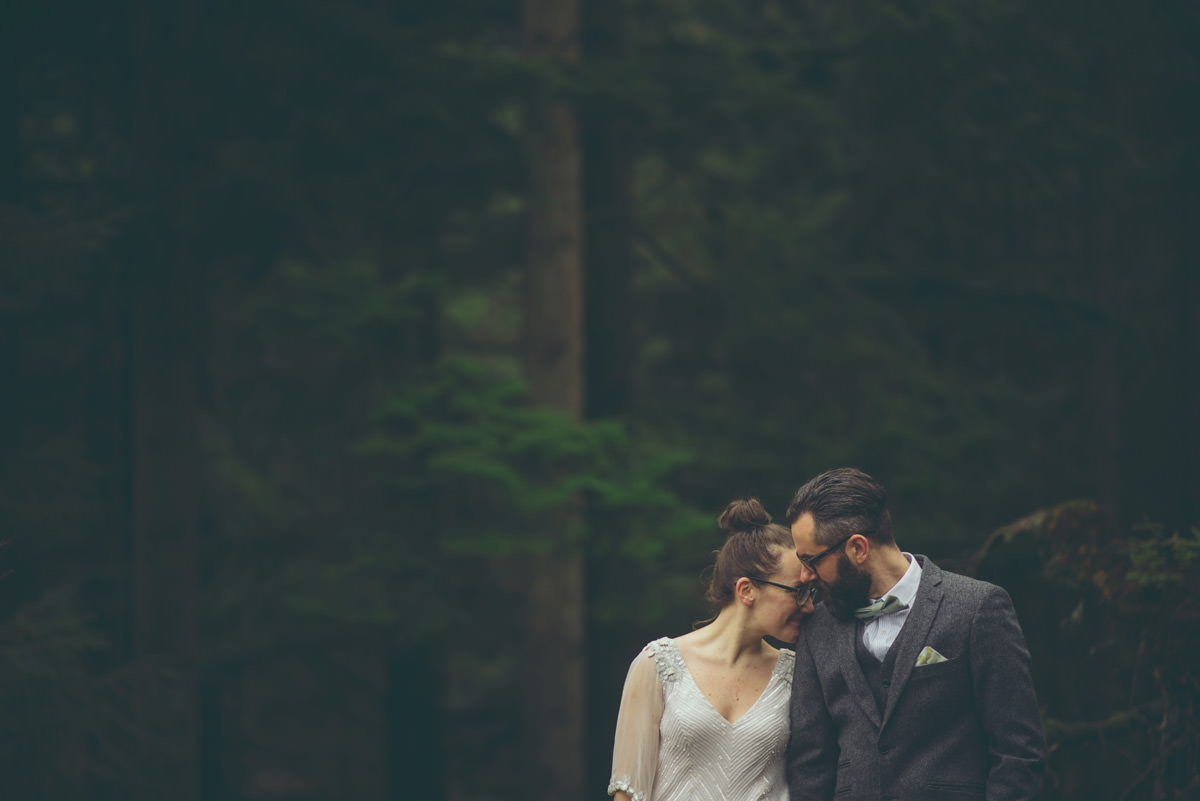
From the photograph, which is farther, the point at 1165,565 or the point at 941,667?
the point at 1165,565

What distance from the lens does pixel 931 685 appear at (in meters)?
3.49

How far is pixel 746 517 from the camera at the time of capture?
3.92 m

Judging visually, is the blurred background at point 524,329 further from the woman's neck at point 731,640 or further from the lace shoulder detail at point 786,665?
the woman's neck at point 731,640

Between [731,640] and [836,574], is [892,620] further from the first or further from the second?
[731,640]

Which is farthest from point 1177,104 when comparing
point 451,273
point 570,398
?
point 451,273

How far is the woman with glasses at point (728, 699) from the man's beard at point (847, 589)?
7.6 inches

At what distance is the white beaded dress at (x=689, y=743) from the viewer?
3826mm

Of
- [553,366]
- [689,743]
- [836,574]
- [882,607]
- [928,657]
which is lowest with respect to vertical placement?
[689,743]

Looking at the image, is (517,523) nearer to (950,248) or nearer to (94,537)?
(94,537)

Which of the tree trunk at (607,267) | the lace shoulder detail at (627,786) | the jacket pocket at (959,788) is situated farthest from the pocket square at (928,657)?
the tree trunk at (607,267)

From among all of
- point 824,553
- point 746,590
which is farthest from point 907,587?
point 746,590

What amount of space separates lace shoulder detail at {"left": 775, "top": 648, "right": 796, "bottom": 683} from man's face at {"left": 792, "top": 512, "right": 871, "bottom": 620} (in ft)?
1.24

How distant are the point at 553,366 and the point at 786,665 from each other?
705 cm

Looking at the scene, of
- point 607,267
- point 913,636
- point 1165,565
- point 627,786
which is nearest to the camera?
point 913,636
